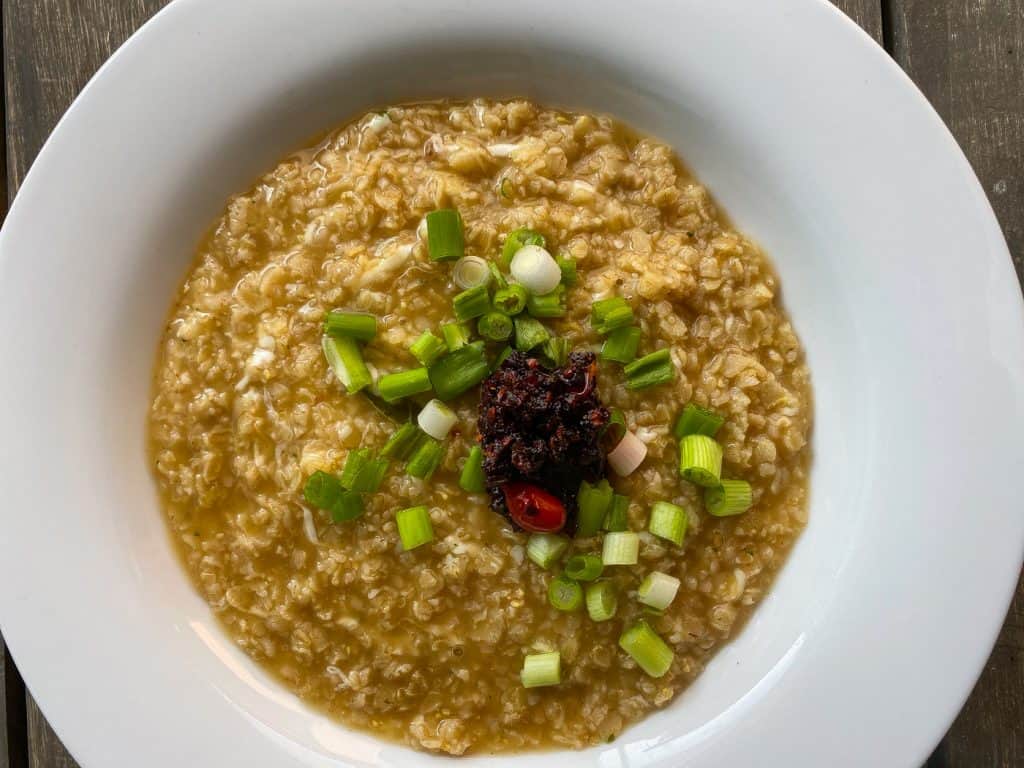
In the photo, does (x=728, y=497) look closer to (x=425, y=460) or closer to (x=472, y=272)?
(x=425, y=460)

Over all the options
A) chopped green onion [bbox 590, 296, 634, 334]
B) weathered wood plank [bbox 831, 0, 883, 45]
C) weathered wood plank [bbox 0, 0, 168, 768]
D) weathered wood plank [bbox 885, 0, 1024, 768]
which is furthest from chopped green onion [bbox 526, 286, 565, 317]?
weathered wood plank [bbox 0, 0, 168, 768]

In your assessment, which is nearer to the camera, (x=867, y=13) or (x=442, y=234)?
(x=442, y=234)

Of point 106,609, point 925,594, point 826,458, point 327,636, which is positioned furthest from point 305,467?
point 925,594

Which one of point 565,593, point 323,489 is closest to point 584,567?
point 565,593

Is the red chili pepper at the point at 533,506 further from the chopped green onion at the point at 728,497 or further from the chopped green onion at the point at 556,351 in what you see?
the chopped green onion at the point at 728,497

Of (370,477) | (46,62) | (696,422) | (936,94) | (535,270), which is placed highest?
(46,62)

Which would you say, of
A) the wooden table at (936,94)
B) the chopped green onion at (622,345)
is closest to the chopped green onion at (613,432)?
the chopped green onion at (622,345)
